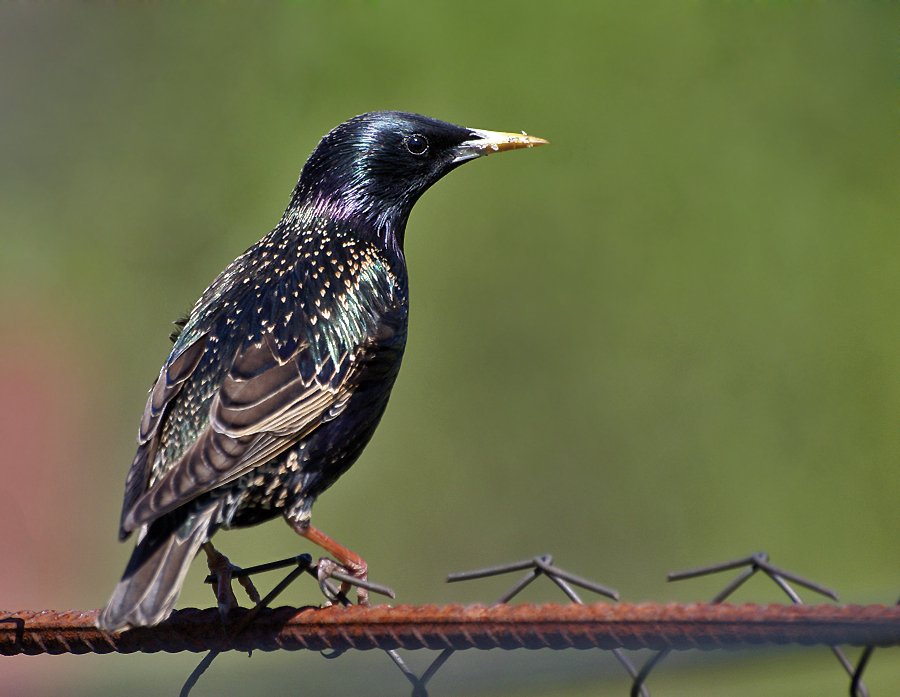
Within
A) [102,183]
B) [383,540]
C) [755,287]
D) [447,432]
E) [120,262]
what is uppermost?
[102,183]

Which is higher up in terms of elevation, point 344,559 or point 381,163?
point 381,163

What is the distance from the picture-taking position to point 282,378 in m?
2.56

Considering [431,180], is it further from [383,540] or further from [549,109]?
[549,109]

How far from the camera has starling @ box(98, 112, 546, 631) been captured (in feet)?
7.61

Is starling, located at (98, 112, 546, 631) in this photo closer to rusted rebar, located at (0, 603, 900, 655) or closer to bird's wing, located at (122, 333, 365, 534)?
bird's wing, located at (122, 333, 365, 534)

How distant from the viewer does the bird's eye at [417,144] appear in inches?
124

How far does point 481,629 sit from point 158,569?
0.83 metres

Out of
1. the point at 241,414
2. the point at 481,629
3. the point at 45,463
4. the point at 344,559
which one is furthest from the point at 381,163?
the point at 45,463

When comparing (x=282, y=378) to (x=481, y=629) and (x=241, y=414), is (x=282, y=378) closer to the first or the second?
(x=241, y=414)

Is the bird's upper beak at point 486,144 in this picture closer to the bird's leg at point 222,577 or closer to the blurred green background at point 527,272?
the bird's leg at point 222,577

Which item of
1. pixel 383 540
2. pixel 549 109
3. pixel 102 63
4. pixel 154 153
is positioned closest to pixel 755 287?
pixel 549 109

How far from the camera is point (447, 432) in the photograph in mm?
5066

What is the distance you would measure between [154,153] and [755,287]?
2.73 m

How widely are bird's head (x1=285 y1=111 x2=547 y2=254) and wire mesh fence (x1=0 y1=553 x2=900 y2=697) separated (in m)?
1.22
